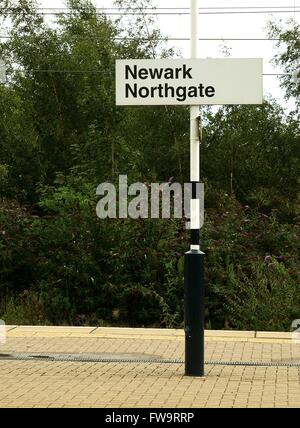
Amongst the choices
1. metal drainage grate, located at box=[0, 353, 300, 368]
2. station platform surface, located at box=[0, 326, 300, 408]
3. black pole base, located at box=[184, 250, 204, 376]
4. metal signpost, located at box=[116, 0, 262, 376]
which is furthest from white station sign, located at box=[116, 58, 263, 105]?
metal drainage grate, located at box=[0, 353, 300, 368]

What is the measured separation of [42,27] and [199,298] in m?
19.6

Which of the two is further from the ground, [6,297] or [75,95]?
[75,95]

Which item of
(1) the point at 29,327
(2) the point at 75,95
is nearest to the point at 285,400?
(1) the point at 29,327

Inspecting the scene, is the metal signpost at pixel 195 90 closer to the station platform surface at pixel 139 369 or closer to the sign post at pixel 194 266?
the sign post at pixel 194 266

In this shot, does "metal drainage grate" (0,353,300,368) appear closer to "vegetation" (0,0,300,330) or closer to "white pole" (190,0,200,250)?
"white pole" (190,0,200,250)

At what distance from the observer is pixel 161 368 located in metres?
9.70

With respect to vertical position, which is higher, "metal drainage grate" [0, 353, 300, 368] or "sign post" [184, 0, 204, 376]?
"sign post" [184, 0, 204, 376]

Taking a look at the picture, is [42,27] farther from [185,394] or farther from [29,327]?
[185,394]

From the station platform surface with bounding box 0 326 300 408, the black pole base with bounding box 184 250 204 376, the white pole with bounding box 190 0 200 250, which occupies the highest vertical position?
the white pole with bounding box 190 0 200 250

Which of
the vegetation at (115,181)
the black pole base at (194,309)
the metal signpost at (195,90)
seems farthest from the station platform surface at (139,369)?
the vegetation at (115,181)

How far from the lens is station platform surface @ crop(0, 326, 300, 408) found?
26.2 ft

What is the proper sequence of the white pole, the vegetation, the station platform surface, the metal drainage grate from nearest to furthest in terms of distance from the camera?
the station platform surface → the white pole → the metal drainage grate → the vegetation

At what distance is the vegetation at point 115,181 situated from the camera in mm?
14492

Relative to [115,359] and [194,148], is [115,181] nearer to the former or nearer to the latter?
[115,359]
